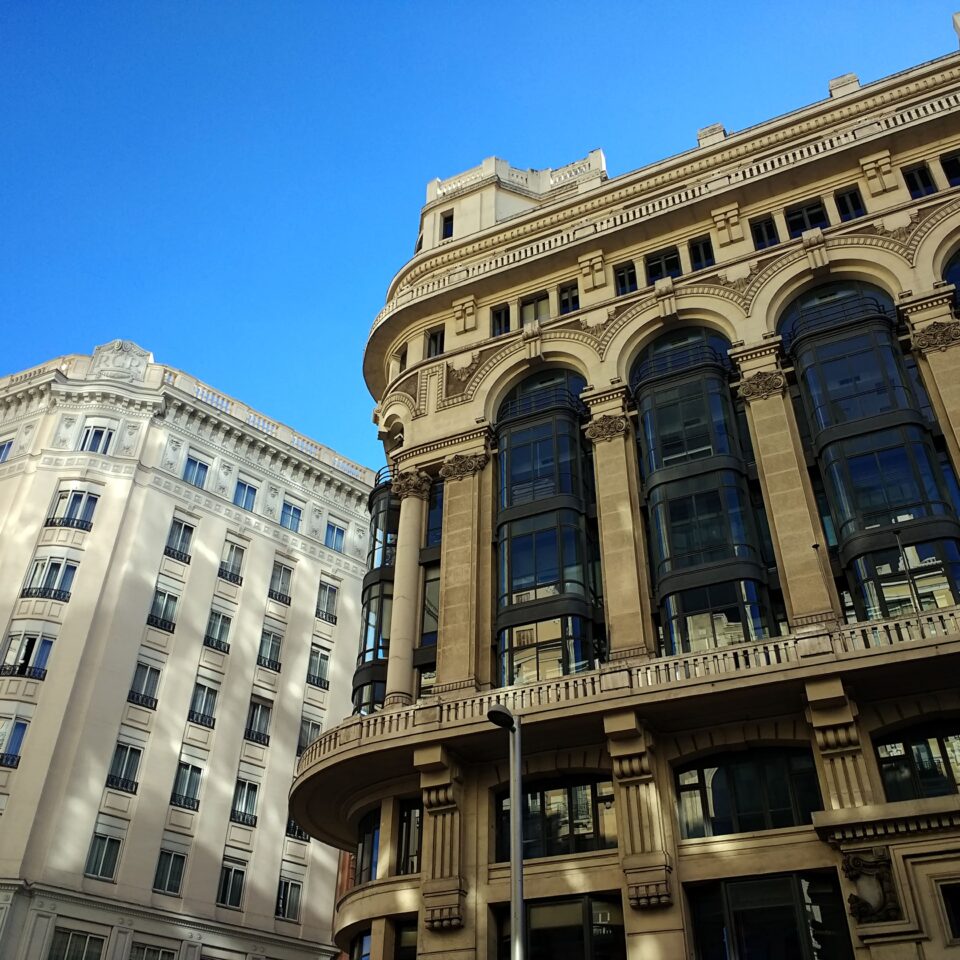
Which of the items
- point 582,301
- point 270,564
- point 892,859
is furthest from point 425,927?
point 270,564

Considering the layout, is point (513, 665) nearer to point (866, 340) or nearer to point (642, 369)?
point (642, 369)

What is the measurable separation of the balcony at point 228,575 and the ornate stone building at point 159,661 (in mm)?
225

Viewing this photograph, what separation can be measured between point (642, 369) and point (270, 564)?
28.9 metres

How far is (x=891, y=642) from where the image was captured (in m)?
24.1

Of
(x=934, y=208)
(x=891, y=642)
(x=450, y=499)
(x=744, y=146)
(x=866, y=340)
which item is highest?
(x=744, y=146)

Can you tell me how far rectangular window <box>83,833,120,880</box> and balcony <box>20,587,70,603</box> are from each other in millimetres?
11412

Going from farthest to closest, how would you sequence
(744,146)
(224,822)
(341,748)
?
(224,822), (744,146), (341,748)

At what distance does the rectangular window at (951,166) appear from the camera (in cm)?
3453

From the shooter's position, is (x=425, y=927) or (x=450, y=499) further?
(x=450, y=499)

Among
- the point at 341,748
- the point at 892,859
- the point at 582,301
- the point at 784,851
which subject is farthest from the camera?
the point at 582,301

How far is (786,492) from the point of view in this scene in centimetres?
2902

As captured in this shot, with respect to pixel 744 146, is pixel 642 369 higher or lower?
lower

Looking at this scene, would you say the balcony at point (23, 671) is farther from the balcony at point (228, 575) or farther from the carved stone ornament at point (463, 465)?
the carved stone ornament at point (463, 465)

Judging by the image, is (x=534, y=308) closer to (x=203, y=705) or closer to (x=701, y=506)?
(x=701, y=506)
